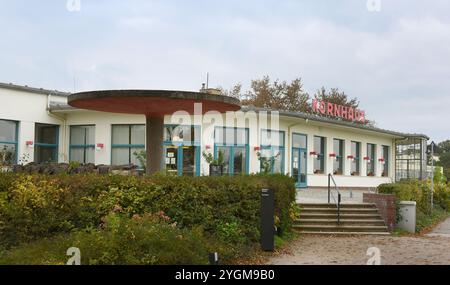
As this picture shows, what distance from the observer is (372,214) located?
1627 cm

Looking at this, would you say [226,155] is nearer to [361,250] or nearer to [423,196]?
[423,196]

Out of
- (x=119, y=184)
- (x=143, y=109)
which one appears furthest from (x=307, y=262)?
(x=143, y=109)

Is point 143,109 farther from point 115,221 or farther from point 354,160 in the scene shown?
point 354,160

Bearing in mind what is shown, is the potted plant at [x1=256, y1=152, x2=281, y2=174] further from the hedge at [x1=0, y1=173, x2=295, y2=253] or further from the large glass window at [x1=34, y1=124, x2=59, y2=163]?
the hedge at [x1=0, y1=173, x2=295, y2=253]

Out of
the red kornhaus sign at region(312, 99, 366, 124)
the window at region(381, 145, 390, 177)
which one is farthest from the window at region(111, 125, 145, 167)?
the window at region(381, 145, 390, 177)

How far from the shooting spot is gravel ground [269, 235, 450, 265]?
1044 cm

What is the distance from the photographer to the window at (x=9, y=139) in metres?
24.2

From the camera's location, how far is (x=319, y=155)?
30703 millimetres

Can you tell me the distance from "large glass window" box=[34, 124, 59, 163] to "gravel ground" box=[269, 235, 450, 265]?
15.9 m

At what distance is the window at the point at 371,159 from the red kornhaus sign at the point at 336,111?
7.28ft

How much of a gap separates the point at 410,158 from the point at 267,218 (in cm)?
3081

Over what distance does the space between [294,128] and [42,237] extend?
1966 cm

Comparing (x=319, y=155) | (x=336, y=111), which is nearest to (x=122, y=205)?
(x=319, y=155)

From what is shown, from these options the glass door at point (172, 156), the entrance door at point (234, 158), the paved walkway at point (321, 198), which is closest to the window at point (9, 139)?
the glass door at point (172, 156)
